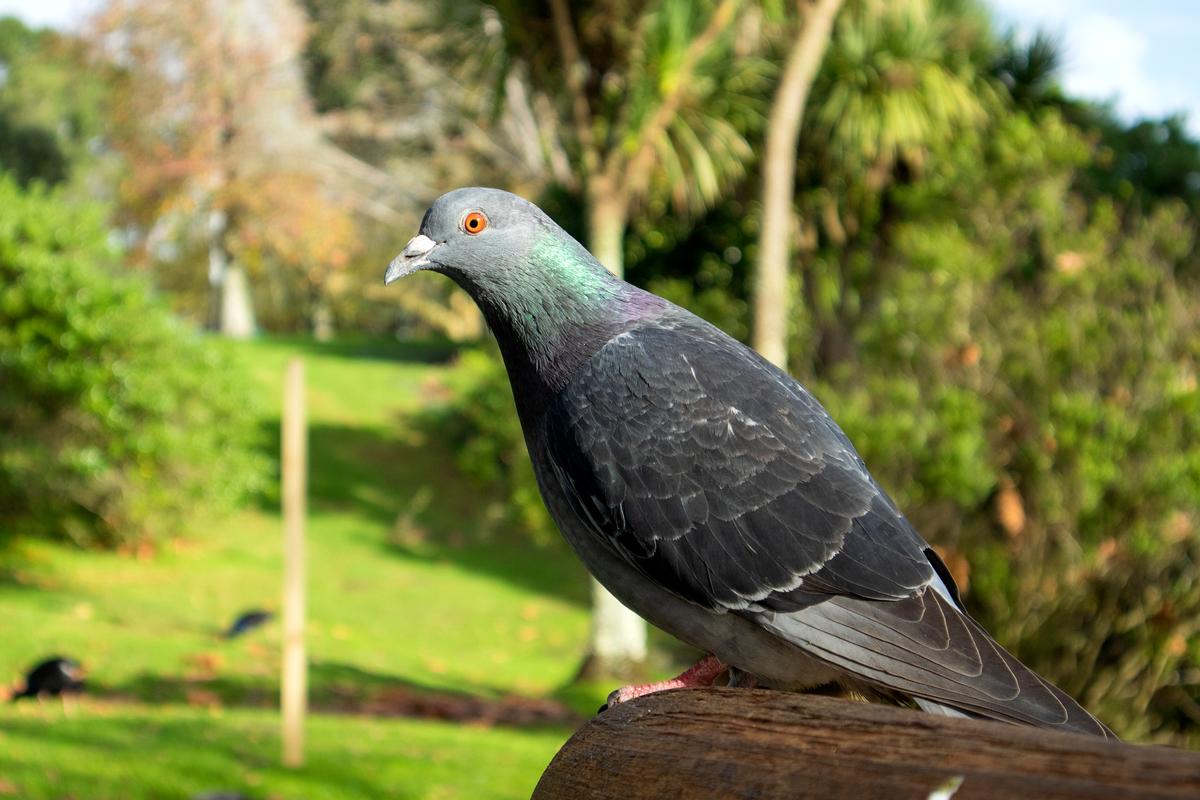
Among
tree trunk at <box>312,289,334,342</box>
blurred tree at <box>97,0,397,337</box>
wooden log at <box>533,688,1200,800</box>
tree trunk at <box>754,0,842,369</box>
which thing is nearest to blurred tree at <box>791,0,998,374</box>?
tree trunk at <box>754,0,842,369</box>

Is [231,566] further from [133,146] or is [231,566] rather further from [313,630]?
[133,146]

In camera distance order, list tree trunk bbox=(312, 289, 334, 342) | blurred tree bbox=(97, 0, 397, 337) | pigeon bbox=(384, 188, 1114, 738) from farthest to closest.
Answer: tree trunk bbox=(312, 289, 334, 342), blurred tree bbox=(97, 0, 397, 337), pigeon bbox=(384, 188, 1114, 738)

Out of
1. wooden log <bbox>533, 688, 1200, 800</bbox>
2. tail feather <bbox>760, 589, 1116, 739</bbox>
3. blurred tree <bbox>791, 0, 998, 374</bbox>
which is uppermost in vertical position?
blurred tree <bbox>791, 0, 998, 374</bbox>

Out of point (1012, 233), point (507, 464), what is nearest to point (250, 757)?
point (1012, 233)

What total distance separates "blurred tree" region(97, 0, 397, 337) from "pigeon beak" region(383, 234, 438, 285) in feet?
76.7

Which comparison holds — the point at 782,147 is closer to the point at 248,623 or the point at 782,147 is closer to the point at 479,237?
the point at 248,623

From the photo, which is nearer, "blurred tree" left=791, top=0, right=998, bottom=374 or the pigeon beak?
the pigeon beak

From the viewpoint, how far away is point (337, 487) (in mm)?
19047

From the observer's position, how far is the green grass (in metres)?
8.00

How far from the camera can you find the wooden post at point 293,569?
809 cm

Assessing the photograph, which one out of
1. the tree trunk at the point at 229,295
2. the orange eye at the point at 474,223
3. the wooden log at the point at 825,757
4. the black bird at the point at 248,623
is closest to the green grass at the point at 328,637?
the black bird at the point at 248,623

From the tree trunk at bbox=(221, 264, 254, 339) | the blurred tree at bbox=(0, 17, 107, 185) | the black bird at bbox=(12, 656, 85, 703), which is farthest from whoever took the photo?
the tree trunk at bbox=(221, 264, 254, 339)

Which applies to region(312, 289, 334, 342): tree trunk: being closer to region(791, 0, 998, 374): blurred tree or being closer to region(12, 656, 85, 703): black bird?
region(791, 0, 998, 374): blurred tree

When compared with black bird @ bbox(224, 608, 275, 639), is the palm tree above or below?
above
